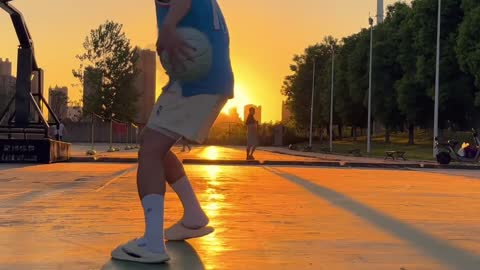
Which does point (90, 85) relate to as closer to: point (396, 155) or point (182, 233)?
point (396, 155)

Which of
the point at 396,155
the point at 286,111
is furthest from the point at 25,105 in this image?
the point at 286,111

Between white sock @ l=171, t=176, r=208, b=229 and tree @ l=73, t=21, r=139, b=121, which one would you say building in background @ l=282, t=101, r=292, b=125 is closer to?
tree @ l=73, t=21, r=139, b=121

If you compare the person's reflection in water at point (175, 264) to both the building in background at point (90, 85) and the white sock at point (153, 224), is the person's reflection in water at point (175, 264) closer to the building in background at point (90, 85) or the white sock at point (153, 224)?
the white sock at point (153, 224)

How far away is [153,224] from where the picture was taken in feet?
13.6

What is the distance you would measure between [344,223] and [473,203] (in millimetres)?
2996

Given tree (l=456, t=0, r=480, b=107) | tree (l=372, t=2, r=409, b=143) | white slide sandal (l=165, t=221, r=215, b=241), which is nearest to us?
white slide sandal (l=165, t=221, r=215, b=241)

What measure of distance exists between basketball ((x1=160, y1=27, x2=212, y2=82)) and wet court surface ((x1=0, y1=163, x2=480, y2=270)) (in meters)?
1.26

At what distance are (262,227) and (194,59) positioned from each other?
1.99m

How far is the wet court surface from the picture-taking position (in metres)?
4.20

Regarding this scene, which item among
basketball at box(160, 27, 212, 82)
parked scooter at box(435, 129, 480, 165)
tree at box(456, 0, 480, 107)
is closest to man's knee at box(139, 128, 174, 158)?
basketball at box(160, 27, 212, 82)

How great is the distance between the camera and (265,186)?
9.86 m

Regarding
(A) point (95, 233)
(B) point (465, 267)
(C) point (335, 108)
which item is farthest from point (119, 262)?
(C) point (335, 108)

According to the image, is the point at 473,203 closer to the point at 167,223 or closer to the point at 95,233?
the point at 167,223

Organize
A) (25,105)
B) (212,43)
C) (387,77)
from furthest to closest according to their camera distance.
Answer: (387,77) < (25,105) < (212,43)
